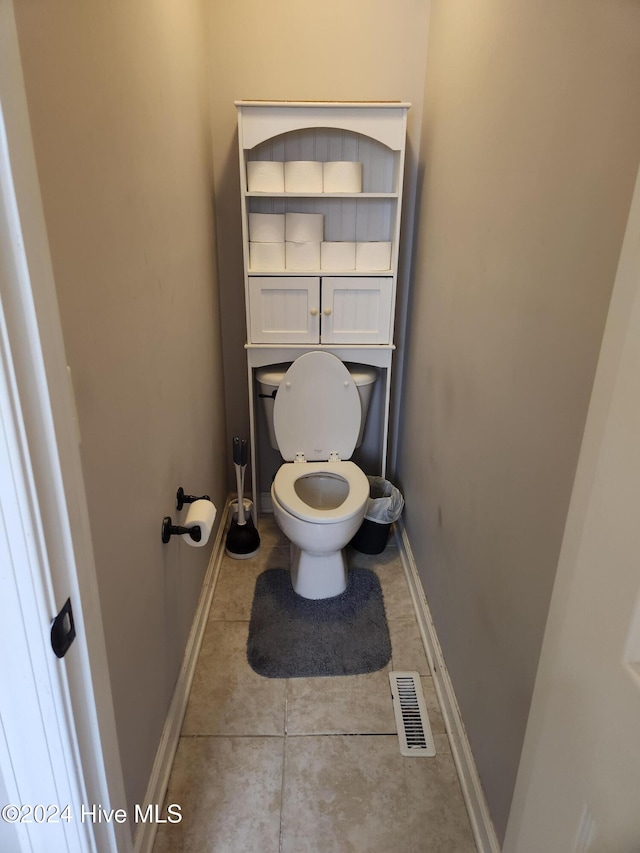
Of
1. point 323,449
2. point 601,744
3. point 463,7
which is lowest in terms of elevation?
point 323,449

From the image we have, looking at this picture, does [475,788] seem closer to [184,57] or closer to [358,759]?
[358,759]

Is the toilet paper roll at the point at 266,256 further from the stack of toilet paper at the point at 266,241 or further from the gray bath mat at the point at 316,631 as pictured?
the gray bath mat at the point at 316,631

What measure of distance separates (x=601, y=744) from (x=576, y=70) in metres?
1.03

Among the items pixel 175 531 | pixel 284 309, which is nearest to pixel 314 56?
pixel 284 309

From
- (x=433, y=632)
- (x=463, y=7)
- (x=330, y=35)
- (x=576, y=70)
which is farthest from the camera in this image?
(x=330, y=35)

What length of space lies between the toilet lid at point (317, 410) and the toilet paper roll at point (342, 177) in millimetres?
637

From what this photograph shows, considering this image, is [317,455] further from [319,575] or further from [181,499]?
[181,499]

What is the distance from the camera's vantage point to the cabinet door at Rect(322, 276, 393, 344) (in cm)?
221

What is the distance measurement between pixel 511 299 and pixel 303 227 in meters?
1.21

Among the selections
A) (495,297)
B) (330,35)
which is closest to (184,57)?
(330,35)

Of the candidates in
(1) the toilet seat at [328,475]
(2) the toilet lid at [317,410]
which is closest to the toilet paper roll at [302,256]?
(2) the toilet lid at [317,410]

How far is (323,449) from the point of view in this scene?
2.36 m

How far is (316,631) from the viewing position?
199 centimetres

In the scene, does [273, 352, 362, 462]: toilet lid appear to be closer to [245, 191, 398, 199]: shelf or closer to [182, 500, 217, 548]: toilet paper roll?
[245, 191, 398, 199]: shelf
